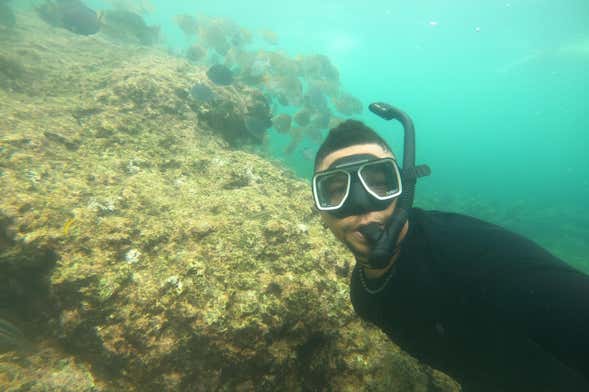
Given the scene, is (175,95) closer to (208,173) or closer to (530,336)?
(208,173)

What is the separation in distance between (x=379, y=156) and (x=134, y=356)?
8.19ft

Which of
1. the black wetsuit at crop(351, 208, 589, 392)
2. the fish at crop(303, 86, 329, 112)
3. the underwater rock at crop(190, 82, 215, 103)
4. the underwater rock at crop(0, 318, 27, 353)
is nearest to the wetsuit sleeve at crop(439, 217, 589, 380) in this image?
the black wetsuit at crop(351, 208, 589, 392)

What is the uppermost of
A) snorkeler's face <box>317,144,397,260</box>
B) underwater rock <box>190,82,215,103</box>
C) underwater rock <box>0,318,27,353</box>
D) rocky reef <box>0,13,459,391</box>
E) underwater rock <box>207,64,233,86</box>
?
snorkeler's face <box>317,144,397,260</box>

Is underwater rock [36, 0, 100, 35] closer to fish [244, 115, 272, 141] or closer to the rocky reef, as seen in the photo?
fish [244, 115, 272, 141]

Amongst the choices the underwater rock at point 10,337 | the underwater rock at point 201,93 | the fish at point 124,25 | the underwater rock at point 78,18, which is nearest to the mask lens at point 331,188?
the underwater rock at point 10,337

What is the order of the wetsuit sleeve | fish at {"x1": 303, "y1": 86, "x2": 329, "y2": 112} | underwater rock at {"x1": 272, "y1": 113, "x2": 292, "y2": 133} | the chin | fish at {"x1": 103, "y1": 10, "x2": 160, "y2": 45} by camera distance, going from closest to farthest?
the wetsuit sleeve
the chin
underwater rock at {"x1": 272, "y1": 113, "x2": 292, "y2": 133}
fish at {"x1": 103, "y1": 10, "x2": 160, "y2": 45}
fish at {"x1": 303, "y1": 86, "x2": 329, "y2": 112}

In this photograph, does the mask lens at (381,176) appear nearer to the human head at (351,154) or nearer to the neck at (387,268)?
the human head at (351,154)

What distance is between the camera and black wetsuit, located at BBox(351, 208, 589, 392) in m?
1.26

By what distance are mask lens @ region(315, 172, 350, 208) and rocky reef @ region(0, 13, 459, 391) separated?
0.94 metres

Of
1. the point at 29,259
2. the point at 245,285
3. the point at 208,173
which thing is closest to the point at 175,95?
the point at 208,173

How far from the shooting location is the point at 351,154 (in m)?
1.95

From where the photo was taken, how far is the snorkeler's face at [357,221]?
67.5 inches

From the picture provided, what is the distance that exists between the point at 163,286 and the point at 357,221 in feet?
5.80

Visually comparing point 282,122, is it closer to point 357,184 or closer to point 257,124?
point 257,124
